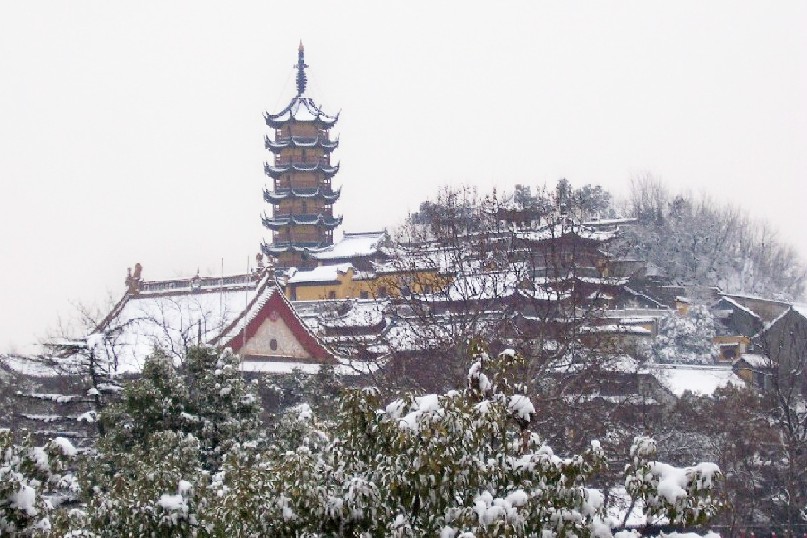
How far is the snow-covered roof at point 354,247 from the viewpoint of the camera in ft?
192

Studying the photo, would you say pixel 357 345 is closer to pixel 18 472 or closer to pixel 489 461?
pixel 18 472

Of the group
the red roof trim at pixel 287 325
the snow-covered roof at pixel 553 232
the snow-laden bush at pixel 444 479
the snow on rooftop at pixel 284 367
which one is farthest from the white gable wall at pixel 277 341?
the snow-laden bush at pixel 444 479

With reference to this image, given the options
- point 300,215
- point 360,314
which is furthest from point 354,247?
point 360,314

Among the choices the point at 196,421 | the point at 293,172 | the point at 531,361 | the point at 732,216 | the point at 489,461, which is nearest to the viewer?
the point at 489,461

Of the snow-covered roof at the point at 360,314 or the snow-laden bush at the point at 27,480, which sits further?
the snow-covered roof at the point at 360,314

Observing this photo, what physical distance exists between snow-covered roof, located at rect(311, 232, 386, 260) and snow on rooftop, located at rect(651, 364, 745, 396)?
65.8 ft

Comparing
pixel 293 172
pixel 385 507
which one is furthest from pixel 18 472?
pixel 293 172

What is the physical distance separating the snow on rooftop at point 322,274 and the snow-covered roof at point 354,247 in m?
0.87

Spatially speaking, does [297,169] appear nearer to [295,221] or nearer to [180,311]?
[295,221]

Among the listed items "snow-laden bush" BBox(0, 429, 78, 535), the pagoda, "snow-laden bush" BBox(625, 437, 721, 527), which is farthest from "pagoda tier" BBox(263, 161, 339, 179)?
"snow-laden bush" BBox(625, 437, 721, 527)

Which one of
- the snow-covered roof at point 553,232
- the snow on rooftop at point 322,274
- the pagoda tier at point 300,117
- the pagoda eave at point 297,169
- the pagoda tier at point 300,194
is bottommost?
the snow-covered roof at point 553,232

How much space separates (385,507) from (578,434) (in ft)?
41.8

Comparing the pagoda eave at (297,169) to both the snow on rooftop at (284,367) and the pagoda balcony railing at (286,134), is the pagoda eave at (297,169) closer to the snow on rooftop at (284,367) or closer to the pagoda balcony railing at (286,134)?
the pagoda balcony railing at (286,134)

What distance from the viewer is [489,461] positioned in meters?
6.79
